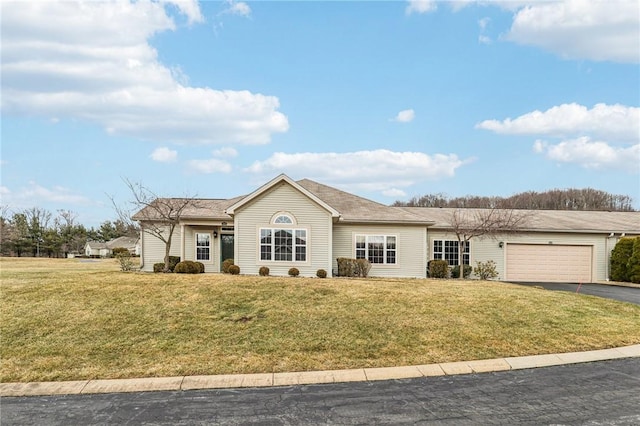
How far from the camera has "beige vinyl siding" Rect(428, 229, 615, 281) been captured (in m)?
22.0

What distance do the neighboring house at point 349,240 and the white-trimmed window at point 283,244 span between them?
0.15 feet

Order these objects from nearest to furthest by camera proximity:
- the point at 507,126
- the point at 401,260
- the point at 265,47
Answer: the point at 265,47 → the point at 401,260 → the point at 507,126

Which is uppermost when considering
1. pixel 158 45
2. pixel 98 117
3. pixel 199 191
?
pixel 158 45

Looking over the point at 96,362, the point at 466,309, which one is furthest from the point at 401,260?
the point at 96,362

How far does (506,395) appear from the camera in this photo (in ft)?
19.2

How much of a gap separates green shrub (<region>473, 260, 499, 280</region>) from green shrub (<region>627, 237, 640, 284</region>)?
619cm

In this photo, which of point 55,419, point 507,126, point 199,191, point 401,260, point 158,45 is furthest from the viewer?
point 507,126

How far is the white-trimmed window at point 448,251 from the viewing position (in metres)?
22.1

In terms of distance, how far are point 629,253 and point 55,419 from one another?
24659 mm

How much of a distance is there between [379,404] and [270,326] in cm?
432

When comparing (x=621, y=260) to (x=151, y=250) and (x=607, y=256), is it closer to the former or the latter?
(x=607, y=256)

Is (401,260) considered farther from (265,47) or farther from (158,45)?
(158,45)

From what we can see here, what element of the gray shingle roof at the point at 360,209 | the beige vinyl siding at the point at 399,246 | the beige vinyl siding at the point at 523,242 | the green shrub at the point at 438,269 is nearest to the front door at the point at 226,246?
the gray shingle roof at the point at 360,209

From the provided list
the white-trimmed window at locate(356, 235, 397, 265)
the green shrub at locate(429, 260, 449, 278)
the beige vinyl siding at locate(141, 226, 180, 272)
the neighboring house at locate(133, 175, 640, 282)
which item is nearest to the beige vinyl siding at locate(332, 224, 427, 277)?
the neighboring house at locate(133, 175, 640, 282)
